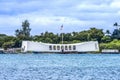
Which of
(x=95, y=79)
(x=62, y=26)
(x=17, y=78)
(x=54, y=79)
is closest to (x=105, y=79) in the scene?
(x=95, y=79)

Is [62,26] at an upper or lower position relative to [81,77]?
upper

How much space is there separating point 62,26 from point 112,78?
142m

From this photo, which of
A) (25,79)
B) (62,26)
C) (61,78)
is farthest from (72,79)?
Result: (62,26)

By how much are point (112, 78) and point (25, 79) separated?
32.0ft

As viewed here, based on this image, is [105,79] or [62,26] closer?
[105,79]

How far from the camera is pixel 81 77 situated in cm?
5800

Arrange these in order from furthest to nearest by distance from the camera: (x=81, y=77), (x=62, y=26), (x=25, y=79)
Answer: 1. (x=62, y=26)
2. (x=81, y=77)
3. (x=25, y=79)

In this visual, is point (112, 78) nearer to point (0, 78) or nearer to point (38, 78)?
point (38, 78)

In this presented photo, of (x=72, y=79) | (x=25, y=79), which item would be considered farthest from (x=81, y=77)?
(x=25, y=79)

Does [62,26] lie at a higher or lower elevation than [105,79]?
higher

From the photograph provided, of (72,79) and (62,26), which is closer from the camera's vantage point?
(72,79)

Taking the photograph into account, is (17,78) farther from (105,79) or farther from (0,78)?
(105,79)

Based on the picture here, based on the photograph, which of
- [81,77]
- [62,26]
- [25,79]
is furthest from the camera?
[62,26]

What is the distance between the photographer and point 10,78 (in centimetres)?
5544
